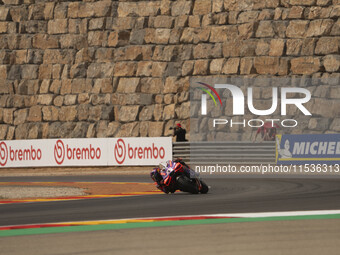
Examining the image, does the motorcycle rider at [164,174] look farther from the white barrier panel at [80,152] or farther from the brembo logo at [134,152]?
the white barrier panel at [80,152]

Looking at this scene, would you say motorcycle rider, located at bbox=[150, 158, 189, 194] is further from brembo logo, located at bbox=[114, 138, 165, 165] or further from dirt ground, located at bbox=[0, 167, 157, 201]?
brembo logo, located at bbox=[114, 138, 165, 165]

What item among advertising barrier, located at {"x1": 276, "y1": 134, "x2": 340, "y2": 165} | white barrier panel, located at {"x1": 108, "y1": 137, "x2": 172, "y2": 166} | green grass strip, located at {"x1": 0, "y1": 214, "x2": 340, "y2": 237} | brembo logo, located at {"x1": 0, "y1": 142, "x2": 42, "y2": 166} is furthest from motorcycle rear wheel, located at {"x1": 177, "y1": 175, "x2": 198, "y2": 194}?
brembo logo, located at {"x1": 0, "y1": 142, "x2": 42, "y2": 166}

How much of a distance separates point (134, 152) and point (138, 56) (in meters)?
9.81

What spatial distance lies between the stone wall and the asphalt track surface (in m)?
20.2

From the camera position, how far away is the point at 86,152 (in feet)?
123

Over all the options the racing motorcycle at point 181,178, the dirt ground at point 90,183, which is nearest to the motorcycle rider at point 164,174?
the racing motorcycle at point 181,178

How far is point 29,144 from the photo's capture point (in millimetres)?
39531

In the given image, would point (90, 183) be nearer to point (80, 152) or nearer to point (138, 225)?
point (80, 152)

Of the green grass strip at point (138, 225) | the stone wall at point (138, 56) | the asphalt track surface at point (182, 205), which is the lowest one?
the green grass strip at point (138, 225)

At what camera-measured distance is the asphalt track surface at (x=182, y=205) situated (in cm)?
1378

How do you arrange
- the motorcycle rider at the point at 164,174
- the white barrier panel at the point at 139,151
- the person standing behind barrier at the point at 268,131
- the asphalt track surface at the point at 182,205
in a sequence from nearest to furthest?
1. the asphalt track surface at the point at 182,205
2. the motorcycle rider at the point at 164,174
3. the white barrier panel at the point at 139,151
4. the person standing behind barrier at the point at 268,131

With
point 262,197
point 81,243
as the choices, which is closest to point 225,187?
point 262,197

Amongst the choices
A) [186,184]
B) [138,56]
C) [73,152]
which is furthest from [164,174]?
[138,56]

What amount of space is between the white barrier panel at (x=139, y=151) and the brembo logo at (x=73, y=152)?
3.23 ft
